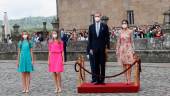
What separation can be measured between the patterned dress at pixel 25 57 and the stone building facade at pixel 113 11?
32277 mm

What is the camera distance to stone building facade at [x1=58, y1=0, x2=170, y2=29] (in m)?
51.3

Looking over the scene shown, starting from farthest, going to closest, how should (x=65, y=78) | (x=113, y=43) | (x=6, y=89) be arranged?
(x=113, y=43)
(x=65, y=78)
(x=6, y=89)

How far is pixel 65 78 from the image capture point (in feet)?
80.1

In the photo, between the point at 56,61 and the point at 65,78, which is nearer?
A: the point at 56,61

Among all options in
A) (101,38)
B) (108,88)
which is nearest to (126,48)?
(101,38)

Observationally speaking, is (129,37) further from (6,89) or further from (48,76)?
(48,76)

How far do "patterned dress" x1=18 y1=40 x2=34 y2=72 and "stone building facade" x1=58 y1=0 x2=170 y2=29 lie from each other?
3228 centimetres

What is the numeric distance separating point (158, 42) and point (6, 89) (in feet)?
49.4

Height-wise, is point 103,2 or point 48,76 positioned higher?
point 103,2

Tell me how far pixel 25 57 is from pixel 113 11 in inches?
1365

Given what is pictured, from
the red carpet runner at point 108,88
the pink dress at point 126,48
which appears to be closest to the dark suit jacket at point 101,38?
the pink dress at point 126,48

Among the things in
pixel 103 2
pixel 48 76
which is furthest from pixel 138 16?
Answer: pixel 48 76

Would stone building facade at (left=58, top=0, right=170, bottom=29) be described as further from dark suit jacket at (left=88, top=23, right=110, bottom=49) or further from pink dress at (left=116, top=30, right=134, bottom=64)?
dark suit jacket at (left=88, top=23, right=110, bottom=49)

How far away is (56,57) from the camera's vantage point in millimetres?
18797
